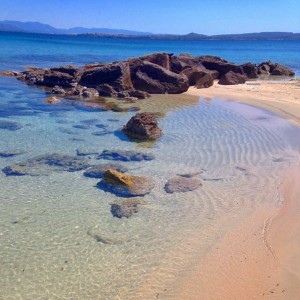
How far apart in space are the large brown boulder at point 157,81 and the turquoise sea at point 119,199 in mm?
7194

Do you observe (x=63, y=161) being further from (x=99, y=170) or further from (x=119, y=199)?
(x=119, y=199)

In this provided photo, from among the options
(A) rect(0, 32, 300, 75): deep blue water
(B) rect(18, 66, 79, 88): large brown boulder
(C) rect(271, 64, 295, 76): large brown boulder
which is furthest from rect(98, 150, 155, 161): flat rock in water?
(C) rect(271, 64, 295, 76): large brown boulder

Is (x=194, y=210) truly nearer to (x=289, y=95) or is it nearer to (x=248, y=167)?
(x=248, y=167)

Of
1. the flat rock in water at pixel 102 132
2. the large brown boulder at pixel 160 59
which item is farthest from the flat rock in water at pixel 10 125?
the large brown boulder at pixel 160 59

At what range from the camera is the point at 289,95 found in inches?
889

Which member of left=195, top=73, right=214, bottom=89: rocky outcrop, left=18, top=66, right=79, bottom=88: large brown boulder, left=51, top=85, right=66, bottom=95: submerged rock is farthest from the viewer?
left=195, top=73, right=214, bottom=89: rocky outcrop

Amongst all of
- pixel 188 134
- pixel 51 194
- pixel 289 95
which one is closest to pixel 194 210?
pixel 51 194

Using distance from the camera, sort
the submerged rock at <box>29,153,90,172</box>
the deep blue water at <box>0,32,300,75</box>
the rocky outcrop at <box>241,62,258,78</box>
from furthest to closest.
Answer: the deep blue water at <box>0,32,300,75</box> → the rocky outcrop at <box>241,62,258,78</box> → the submerged rock at <box>29,153,90,172</box>

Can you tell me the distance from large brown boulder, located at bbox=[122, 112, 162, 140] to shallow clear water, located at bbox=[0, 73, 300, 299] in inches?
16.6

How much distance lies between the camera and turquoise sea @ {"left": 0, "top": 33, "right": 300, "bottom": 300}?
5.96 m

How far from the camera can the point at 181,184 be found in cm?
929

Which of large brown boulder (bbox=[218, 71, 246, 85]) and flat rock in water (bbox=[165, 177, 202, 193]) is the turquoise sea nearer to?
flat rock in water (bbox=[165, 177, 202, 193])

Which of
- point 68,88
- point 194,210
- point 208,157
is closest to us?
point 194,210

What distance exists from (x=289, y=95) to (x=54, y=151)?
50.1ft
